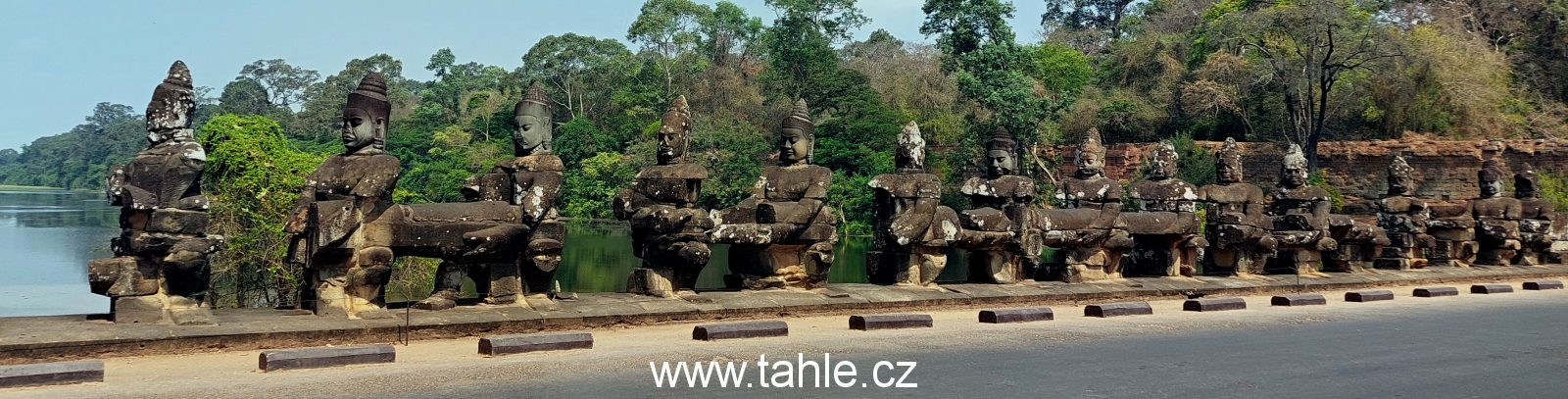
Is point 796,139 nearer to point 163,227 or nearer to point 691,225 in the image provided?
point 691,225

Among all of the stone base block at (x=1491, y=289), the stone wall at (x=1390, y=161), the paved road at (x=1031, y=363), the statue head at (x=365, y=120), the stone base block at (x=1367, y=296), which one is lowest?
the paved road at (x=1031, y=363)

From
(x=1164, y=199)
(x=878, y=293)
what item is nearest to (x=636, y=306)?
(x=878, y=293)

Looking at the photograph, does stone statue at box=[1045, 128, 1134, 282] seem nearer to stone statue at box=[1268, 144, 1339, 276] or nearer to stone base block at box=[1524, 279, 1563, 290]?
stone statue at box=[1268, 144, 1339, 276]

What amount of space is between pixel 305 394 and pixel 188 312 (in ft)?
7.80

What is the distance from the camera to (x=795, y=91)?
4409 cm

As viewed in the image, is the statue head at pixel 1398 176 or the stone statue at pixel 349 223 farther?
the statue head at pixel 1398 176

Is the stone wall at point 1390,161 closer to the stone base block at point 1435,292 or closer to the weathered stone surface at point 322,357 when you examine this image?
the stone base block at point 1435,292

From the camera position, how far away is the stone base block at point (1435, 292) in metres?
14.1

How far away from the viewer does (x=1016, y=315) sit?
1034cm

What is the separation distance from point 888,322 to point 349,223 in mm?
4108

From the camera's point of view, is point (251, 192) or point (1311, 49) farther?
point (1311, 49)

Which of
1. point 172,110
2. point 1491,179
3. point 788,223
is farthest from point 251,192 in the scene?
point 1491,179

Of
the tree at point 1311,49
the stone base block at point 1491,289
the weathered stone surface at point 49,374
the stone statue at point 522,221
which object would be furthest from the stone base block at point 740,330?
the tree at point 1311,49

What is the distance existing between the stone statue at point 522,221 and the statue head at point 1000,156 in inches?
205
